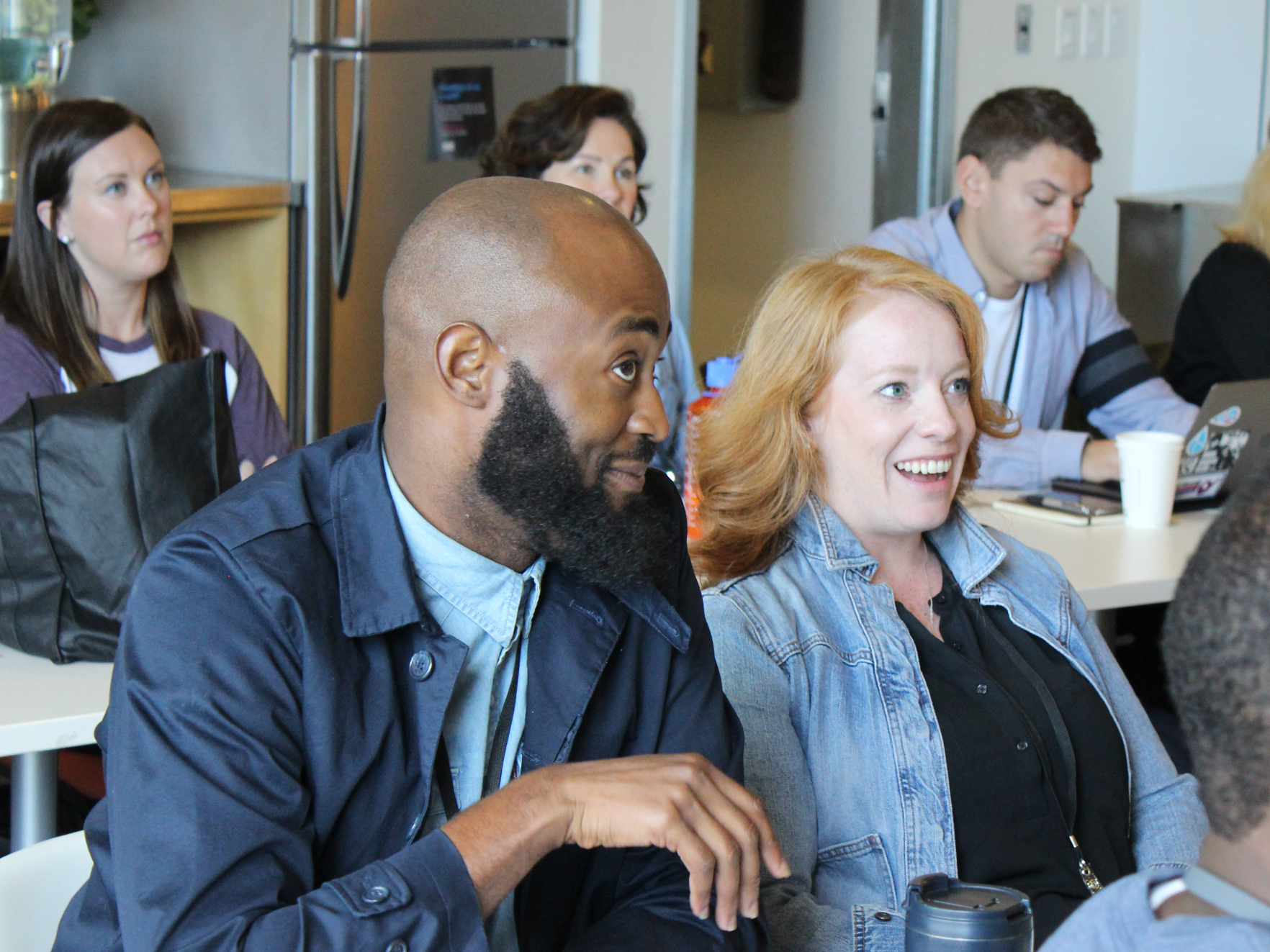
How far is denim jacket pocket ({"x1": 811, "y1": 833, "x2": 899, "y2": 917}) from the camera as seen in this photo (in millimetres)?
1438

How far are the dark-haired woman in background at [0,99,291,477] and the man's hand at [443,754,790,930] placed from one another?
1833 millimetres

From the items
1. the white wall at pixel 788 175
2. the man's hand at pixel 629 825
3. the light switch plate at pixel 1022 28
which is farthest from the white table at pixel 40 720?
the light switch plate at pixel 1022 28

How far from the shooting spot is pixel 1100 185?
462 centimetres

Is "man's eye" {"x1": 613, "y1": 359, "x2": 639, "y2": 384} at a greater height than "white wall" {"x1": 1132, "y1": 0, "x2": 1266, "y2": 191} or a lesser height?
lesser

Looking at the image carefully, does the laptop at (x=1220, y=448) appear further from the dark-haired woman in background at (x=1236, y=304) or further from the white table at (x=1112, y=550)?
the dark-haired woman in background at (x=1236, y=304)

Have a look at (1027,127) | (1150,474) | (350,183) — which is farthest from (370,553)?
(350,183)

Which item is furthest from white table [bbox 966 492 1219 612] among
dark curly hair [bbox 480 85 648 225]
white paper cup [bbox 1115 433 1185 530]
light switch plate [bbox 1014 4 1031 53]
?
light switch plate [bbox 1014 4 1031 53]

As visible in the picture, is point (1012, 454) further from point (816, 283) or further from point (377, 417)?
point (377, 417)

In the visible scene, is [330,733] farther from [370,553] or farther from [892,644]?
[892,644]

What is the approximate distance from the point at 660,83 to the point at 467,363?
3079 mm

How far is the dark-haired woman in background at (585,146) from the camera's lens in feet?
10.0

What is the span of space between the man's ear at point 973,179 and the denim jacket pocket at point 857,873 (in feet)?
6.48

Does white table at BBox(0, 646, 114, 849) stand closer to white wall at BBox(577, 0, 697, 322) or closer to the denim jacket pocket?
the denim jacket pocket

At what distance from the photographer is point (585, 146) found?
3.06 meters
